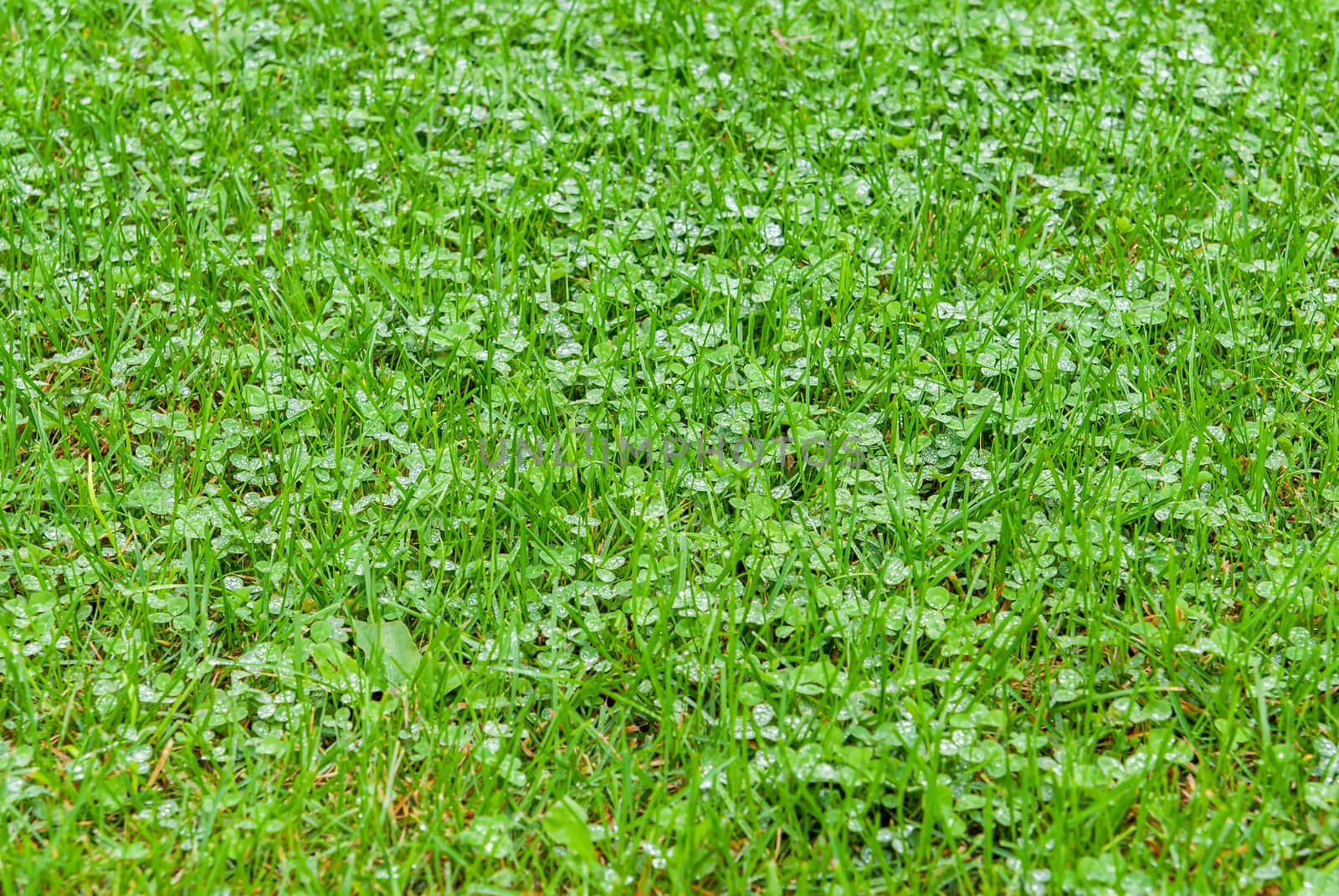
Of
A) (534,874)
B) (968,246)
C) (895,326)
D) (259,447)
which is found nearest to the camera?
(534,874)

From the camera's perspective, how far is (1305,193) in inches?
154

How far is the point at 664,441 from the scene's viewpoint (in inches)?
125

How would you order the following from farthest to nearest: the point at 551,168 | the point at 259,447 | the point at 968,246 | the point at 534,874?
1. the point at 551,168
2. the point at 968,246
3. the point at 259,447
4. the point at 534,874

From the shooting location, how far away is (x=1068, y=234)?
3873 mm

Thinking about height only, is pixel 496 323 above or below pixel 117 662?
above

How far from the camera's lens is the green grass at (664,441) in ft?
7.84

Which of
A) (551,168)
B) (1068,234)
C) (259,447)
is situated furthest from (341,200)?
(1068,234)

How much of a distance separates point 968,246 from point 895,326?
506mm

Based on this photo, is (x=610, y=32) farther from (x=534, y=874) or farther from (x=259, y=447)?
(x=534, y=874)

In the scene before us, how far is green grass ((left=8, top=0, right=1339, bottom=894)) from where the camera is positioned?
239 cm

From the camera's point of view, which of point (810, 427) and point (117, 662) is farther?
point (810, 427)

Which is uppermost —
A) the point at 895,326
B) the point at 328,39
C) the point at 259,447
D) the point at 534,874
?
the point at 328,39

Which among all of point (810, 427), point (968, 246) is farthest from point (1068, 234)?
point (810, 427)

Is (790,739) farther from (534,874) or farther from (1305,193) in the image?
(1305,193)
